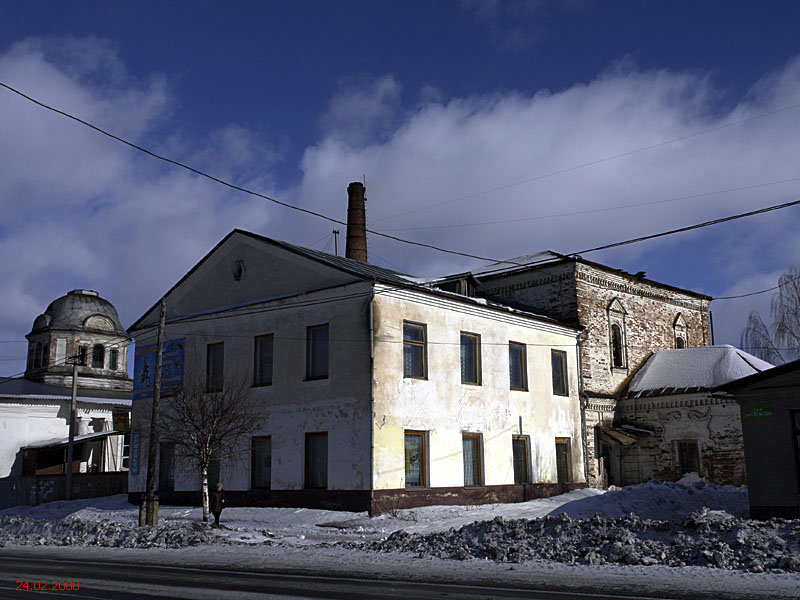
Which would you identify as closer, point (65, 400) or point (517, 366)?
point (517, 366)

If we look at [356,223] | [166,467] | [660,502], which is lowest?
[660,502]

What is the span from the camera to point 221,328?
86.1ft

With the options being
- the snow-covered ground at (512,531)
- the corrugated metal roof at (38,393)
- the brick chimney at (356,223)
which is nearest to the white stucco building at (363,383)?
the snow-covered ground at (512,531)

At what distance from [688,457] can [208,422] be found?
1823 cm

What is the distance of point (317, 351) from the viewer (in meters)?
23.5

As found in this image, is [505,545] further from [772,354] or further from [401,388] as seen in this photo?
[772,354]

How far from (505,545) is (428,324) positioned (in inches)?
412

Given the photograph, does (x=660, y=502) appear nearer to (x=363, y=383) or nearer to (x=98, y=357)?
(x=363, y=383)

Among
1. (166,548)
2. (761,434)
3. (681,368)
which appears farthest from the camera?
(681,368)

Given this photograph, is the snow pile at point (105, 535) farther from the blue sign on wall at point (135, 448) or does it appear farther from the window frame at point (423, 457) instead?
the window frame at point (423, 457)

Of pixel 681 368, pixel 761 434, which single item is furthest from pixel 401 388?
pixel 681 368

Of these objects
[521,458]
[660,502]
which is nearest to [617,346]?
[521,458]

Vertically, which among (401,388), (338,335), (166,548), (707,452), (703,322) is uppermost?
(703,322)

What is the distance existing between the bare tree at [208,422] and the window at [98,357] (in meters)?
35.8
